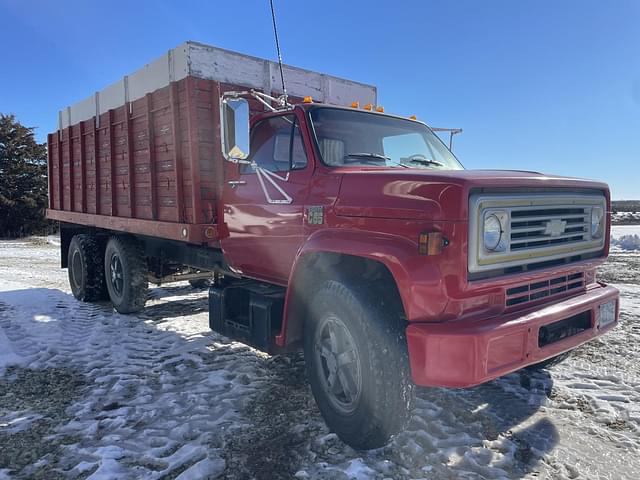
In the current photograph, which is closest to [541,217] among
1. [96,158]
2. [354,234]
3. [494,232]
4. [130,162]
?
[494,232]

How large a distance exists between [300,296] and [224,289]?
1.17 meters

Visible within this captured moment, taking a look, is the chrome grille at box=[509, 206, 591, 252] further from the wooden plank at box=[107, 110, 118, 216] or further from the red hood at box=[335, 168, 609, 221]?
the wooden plank at box=[107, 110, 118, 216]

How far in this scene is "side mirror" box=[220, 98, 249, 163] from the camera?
3.54 meters

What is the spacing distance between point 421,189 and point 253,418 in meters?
2.00

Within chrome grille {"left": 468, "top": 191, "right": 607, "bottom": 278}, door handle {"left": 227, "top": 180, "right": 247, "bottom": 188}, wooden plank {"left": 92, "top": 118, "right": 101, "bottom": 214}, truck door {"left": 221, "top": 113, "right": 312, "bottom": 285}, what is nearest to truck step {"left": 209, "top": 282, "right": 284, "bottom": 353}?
truck door {"left": 221, "top": 113, "right": 312, "bottom": 285}

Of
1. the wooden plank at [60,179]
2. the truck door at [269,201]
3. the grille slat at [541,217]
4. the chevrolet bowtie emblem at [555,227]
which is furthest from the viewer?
the wooden plank at [60,179]

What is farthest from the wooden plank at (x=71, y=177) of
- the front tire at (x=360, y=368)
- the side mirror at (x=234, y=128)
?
the front tire at (x=360, y=368)

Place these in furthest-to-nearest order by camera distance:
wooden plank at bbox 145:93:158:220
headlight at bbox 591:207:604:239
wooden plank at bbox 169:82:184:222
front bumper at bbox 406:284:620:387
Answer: wooden plank at bbox 145:93:158:220 → wooden plank at bbox 169:82:184:222 → headlight at bbox 591:207:604:239 → front bumper at bbox 406:284:620:387

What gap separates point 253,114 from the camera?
4609mm

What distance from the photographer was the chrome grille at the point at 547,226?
9.18 feet

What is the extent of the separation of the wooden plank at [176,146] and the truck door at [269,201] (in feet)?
1.86

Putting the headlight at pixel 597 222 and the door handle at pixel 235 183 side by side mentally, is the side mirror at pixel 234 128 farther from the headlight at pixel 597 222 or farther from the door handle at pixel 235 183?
the headlight at pixel 597 222

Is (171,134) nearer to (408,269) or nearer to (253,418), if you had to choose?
(253,418)

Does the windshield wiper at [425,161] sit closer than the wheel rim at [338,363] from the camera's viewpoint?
No
